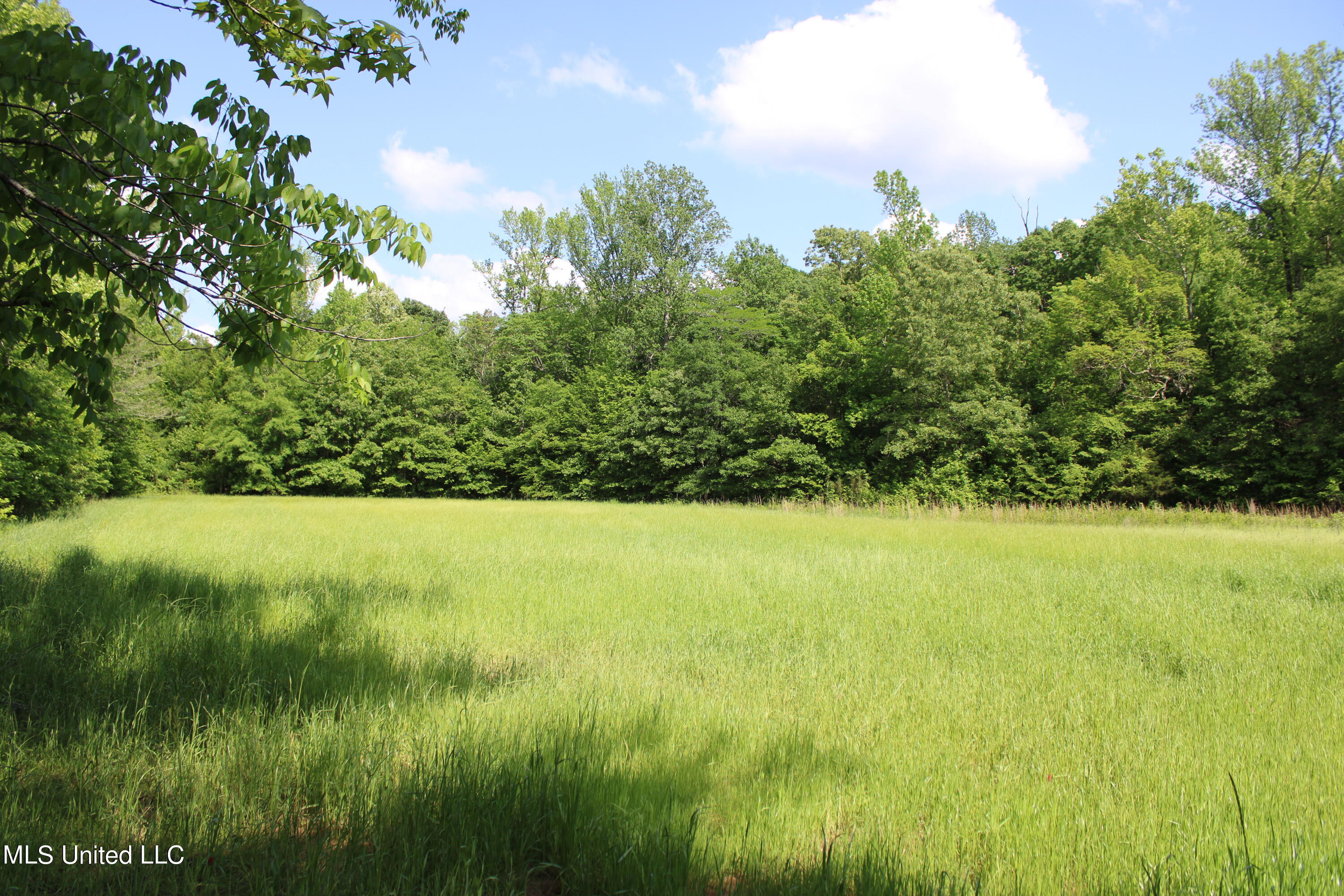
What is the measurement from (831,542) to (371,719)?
1286 cm

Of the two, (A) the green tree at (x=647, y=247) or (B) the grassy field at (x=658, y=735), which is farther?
(A) the green tree at (x=647, y=247)

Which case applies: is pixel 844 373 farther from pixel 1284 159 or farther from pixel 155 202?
pixel 155 202

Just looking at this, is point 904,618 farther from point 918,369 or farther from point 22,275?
point 918,369

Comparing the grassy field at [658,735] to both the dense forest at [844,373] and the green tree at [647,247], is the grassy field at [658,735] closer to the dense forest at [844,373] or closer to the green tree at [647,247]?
the dense forest at [844,373]

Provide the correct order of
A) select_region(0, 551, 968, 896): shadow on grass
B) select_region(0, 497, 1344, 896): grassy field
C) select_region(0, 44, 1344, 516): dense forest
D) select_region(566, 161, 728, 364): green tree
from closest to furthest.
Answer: select_region(0, 551, 968, 896): shadow on grass, select_region(0, 497, 1344, 896): grassy field, select_region(0, 44, 1344, 516): dense forest, select_region(566, 161, 728, 364): green tree

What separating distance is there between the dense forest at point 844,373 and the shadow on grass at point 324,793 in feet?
54.0

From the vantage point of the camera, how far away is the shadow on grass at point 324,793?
252 cm

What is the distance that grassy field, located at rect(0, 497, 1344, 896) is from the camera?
2703 mm

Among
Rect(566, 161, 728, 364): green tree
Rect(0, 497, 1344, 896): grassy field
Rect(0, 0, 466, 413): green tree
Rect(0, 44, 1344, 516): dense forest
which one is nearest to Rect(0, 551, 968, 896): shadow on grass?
Rect(0, 497, 1344, 896): grassy field

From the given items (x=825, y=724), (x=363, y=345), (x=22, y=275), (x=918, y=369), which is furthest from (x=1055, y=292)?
(x=363, y=345)

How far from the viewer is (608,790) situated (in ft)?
10.4

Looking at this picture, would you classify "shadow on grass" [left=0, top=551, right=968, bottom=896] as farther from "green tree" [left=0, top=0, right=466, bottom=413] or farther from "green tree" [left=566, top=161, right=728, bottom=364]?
"green tree" [left=566, top=161, right=728, bottom=364]

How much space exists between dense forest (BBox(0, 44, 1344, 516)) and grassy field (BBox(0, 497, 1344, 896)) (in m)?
15.6

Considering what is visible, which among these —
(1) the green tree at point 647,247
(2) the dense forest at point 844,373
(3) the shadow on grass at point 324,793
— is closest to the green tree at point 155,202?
(3) the shadow on grass at point 324,793
